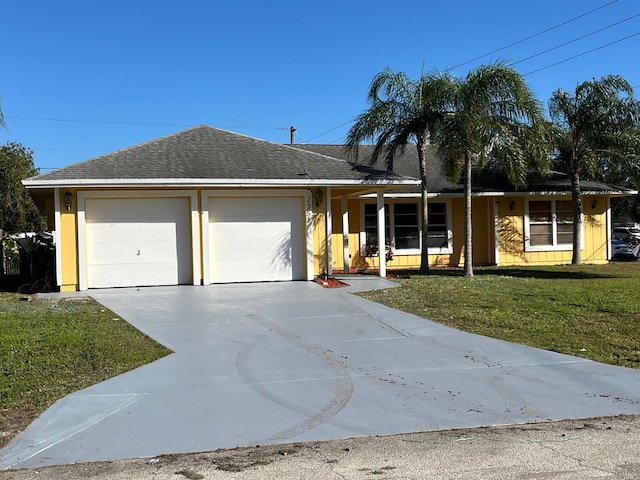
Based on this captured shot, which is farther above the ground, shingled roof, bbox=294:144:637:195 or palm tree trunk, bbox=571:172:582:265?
shingled roof, bbox=294:144:637:195

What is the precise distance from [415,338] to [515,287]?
6237mm

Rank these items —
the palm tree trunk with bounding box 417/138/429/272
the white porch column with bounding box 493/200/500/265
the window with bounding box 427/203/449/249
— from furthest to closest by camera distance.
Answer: the white porch column with bounding box 493/200/500/265, the window with bounding box 427/203/449/249, the palm tree trunk with bounding box 417/138/429/272

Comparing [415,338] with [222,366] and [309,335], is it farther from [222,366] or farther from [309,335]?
[222,366]

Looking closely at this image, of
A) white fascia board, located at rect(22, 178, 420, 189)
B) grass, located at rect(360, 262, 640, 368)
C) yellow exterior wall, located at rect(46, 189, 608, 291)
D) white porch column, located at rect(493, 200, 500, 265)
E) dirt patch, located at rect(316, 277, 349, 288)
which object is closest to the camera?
grass, located at rect(360, 262, 640, 368)

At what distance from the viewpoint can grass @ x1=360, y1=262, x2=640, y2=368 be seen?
9.11m

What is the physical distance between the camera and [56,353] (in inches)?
327

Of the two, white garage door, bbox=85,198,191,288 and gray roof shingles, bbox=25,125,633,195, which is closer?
gray roof shingles, bbox=25,125,633,195

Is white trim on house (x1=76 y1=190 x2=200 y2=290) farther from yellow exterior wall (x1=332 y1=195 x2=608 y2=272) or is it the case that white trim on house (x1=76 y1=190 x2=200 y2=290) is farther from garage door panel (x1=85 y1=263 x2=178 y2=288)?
yellow exterior wall (x1=332 y1=195 x2=608 y2=272)

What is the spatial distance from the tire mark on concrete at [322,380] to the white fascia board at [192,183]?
610 cm

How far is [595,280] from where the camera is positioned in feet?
54.2

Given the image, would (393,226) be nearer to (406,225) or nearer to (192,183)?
(406,225)

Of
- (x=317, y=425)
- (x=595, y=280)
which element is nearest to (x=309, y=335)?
(x=317, y=425)

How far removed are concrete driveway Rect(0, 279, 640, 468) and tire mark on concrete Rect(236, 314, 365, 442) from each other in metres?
0.01

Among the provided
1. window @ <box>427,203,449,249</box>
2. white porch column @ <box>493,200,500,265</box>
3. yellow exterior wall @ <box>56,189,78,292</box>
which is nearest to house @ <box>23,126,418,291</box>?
yellow exterior wall @ <box>56,189,78,292</box>
